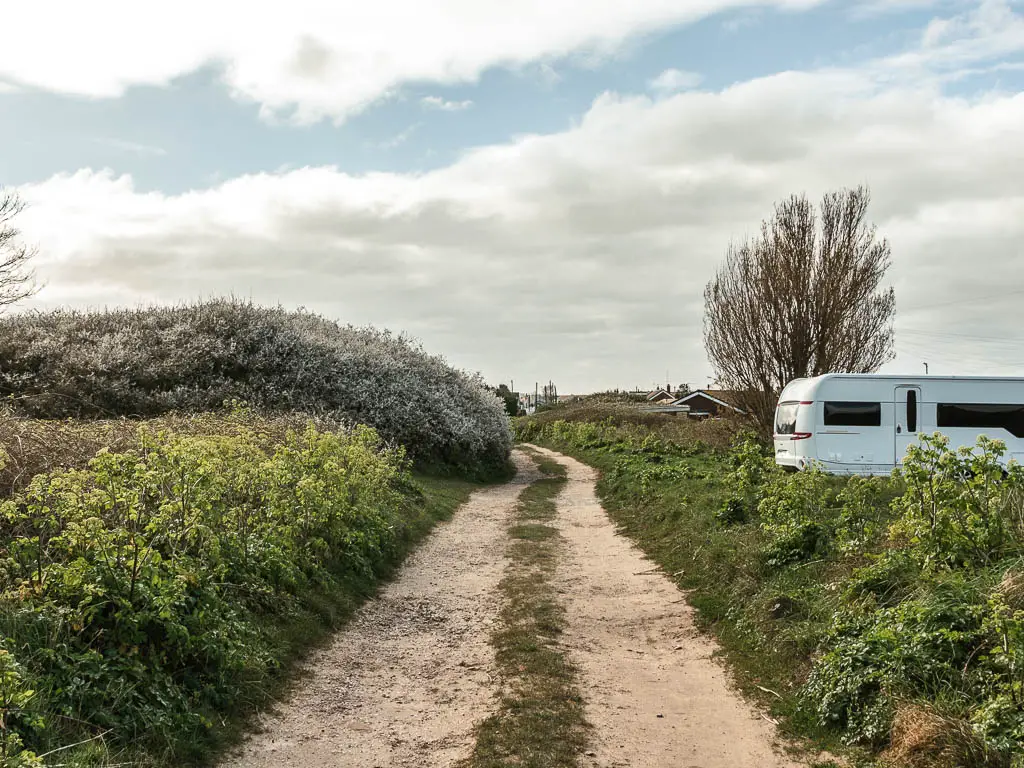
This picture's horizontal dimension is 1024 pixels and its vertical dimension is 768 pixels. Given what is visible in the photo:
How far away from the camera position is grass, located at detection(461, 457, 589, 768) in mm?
5348

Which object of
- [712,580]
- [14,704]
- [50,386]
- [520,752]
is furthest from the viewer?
[50,386]

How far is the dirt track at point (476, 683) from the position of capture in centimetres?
550

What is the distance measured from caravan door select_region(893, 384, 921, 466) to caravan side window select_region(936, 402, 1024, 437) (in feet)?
1.64

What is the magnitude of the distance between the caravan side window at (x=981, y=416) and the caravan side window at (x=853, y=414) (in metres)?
1.36

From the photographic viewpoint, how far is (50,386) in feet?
64.4

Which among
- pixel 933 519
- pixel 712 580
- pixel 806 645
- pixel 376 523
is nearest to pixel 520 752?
pixel 806 645

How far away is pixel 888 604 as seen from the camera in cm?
654

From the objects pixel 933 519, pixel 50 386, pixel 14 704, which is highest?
pixel 50 386

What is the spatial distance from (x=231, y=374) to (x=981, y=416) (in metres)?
18.8

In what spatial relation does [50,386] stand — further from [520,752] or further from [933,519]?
[933,519]

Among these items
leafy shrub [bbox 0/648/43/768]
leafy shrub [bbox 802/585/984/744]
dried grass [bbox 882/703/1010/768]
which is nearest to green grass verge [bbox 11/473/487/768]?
leafy shrub [bbox 0/648/43/768]

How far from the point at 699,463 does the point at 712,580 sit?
1045 cm

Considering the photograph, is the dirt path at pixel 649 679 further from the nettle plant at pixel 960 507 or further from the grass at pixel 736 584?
the nettle plant at pixel 960 507

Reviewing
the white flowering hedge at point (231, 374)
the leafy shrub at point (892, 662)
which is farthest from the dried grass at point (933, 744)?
the white flowering hedge at point (231, 374)
